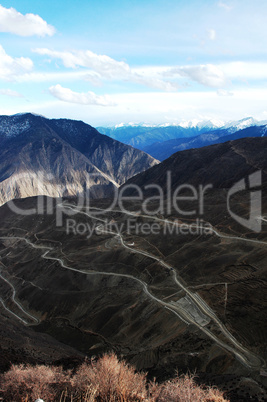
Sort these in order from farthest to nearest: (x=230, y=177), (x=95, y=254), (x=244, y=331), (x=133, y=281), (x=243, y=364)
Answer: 1. (x=230, y=177)
2. (x=95, y=254)
3. (x=133, y=281)
4. (x=244, y=331)
5. (x=243, y=364)

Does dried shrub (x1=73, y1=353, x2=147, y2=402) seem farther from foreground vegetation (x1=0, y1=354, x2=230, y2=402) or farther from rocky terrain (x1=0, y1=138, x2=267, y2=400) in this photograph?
rocky terrain (x1=0, y1=138, x2=267, y2=400)

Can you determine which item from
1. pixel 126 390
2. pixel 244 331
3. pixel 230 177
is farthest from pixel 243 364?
pixel 230 177

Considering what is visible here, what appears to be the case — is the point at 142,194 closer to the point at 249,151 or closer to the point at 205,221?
the point at 249,151

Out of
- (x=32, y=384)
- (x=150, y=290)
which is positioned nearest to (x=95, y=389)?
(x=32, y=384)

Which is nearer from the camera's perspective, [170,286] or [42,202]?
[170,286]

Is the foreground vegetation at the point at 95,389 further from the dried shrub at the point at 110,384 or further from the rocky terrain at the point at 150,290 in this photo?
the rocky terrain at the point at 150,290

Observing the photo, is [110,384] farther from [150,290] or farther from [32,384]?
[150,290]

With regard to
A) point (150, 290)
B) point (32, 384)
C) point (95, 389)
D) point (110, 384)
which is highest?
point (95, 389)

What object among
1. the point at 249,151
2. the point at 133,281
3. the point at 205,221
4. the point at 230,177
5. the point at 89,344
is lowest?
the point at 89,344

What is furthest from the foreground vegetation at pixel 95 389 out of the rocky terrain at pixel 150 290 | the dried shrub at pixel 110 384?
the rocky terrain at pixel 150 290
